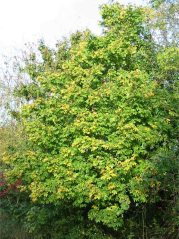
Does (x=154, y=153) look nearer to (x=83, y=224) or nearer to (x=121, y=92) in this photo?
(x=121, y=92)

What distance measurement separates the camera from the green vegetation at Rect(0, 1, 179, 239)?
10.4 metres

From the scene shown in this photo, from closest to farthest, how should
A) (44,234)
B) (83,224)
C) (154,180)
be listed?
(154,180)
(83,224)
(44,234)

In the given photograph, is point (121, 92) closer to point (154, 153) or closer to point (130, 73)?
point (130, 73)

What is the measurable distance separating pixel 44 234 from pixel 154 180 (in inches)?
190

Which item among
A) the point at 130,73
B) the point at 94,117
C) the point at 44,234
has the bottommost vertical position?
the point at 44,234

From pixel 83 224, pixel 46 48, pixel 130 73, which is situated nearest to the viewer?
pixel 130 73

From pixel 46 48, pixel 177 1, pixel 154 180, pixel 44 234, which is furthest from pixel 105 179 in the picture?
pixel 46 48

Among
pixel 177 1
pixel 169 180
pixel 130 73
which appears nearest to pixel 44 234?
pixel 169 180

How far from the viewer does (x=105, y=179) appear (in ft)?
33.7

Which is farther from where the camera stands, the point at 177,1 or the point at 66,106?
the point at 177,1

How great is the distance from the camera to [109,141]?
10.6 meters

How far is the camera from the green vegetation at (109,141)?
10.4 m

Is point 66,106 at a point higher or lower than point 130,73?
lower

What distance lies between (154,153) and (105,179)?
1587mm
